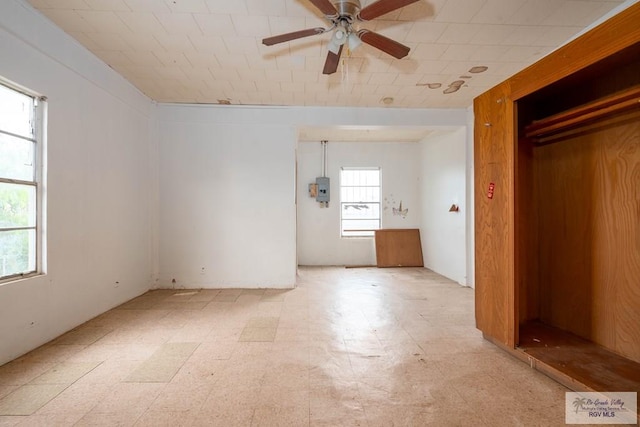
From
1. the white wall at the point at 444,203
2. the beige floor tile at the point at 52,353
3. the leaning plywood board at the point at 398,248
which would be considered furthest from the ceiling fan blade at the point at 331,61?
the leaning plywood board at the point at 398,248

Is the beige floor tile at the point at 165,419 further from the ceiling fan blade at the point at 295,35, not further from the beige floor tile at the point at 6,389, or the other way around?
the ceiling fan blade at the point at 295,35

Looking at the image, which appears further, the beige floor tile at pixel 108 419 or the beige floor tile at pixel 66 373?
the beige floor tile at pixel 66 373

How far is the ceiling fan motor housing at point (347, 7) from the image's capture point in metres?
2.15

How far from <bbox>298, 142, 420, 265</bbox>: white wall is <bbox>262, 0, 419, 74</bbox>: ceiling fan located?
4168mm

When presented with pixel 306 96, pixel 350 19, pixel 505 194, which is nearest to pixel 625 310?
pixel 505 194

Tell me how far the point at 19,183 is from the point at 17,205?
0.19 meters

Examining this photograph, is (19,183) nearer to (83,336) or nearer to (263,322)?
(83,336)

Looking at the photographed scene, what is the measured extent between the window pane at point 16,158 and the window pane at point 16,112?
78 millimetres

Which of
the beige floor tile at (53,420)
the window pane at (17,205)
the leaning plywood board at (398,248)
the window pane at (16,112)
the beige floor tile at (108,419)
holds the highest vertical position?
the window pane at (16,112)

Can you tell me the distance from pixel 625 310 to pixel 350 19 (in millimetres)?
3057

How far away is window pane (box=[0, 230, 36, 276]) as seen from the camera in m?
2.35

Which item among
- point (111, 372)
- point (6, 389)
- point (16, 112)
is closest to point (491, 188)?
point (111, 372)

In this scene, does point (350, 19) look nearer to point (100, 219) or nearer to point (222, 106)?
point (222, 106)

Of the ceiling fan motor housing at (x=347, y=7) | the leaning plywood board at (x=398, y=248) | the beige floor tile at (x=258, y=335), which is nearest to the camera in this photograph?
the ceiling fan motor housing at (x=347, y=7)
